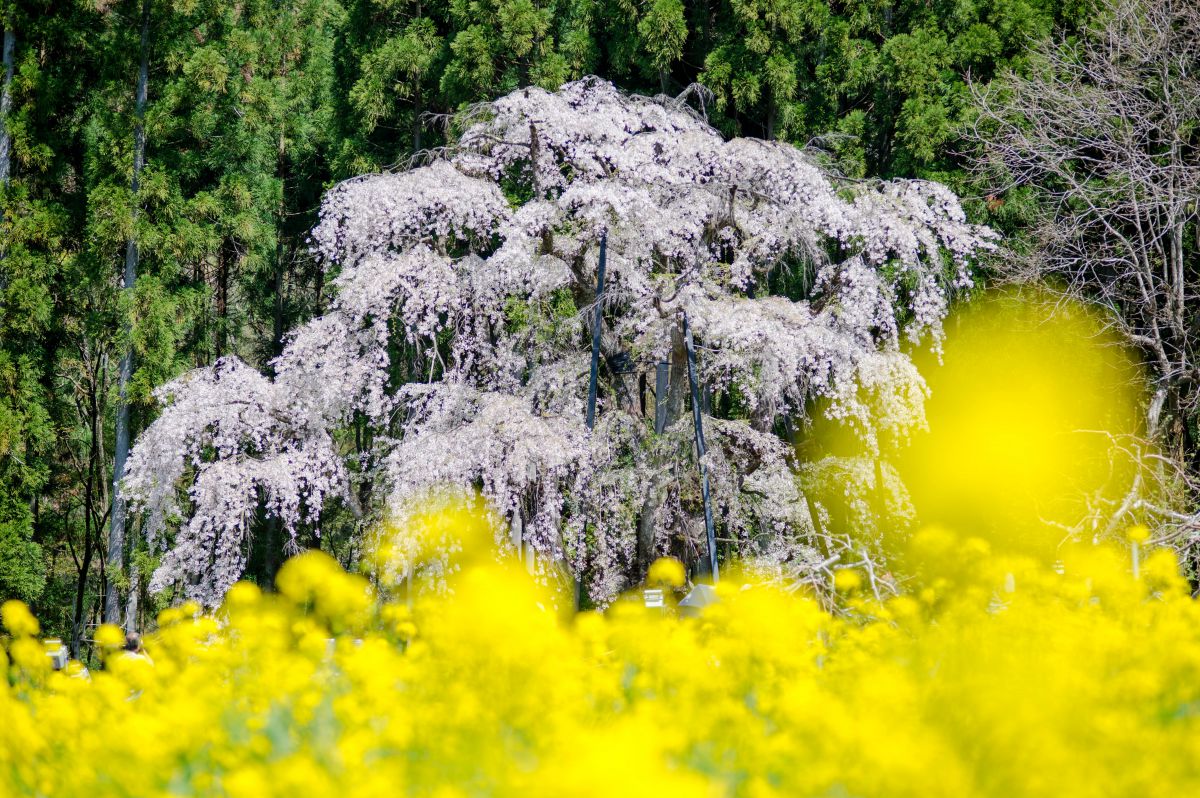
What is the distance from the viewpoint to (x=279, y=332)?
15.1 m

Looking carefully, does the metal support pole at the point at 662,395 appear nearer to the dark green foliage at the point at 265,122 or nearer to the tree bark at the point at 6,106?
the dark green foliage at the point at 265,122

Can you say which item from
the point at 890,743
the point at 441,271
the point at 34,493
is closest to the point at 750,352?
the point at 441,271

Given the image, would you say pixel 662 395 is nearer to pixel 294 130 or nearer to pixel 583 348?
pixel 583 348

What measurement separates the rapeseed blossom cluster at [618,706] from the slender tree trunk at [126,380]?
9033 millimetres

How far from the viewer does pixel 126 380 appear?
41.5ft

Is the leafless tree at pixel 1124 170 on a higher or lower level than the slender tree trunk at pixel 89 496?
higher

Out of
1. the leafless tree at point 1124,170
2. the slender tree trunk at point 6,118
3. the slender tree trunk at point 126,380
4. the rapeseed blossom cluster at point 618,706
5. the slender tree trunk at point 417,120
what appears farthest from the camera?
the slender tree trunk at point 6,118

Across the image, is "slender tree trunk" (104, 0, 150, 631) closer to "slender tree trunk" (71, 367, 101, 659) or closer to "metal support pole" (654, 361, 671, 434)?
"slender tree trunk" (71, 367, 101, 659)

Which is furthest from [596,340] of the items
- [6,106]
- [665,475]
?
[6,106]

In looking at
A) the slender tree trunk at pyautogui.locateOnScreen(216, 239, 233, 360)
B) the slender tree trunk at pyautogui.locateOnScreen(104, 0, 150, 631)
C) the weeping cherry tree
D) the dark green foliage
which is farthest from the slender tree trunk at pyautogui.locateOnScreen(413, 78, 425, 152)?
the slender tree trunk at pyautogui.locateOnScreen(216, 239, 233, 360)

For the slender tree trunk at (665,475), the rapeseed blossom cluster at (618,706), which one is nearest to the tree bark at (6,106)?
the slender tree trunk at (665,475)

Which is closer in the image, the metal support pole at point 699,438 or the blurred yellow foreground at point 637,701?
the blurred yellow foreground at point 637,701

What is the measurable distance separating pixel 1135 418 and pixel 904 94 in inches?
164

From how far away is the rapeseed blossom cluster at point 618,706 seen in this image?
2.34 metres
